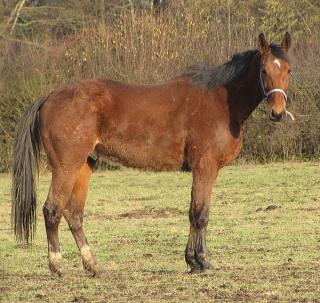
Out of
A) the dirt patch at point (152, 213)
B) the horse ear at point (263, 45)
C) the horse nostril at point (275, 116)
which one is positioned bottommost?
the dirt patch at point (152, 213)

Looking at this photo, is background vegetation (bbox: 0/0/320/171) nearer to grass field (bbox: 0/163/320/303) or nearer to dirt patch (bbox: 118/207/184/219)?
grass field (bbox: 0/163/320/303)

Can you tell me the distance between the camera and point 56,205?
8.54 m

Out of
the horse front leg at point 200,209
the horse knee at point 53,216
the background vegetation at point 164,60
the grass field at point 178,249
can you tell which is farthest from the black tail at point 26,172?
the background vegetation at point 164,60

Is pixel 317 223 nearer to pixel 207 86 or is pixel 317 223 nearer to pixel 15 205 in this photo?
pixel 207 86

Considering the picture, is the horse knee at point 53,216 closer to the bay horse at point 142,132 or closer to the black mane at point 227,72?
the bay horse at point 142,132

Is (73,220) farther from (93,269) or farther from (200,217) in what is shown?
(200,217)

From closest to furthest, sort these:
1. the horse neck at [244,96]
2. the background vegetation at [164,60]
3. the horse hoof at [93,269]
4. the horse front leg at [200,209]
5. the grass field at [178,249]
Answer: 1. the grass field at [178,249]
2. the horse hoof at [93,269]
3. the horse front leg at [200,209]
4. the horse neck at [244,96]
5. the background vegetation at [164,60]

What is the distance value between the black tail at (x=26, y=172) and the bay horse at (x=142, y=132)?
1 centimetres

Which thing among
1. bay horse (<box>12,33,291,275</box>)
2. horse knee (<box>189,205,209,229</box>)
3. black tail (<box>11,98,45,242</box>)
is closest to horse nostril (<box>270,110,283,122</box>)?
bay horse (<box>12,33,291,275</box>)

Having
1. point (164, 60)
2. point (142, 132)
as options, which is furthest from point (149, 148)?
point (164, 60)

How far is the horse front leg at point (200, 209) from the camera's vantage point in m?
8.62

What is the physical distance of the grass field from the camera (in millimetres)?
7484

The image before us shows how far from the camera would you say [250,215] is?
44.4ft

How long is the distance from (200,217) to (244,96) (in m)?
1.32
